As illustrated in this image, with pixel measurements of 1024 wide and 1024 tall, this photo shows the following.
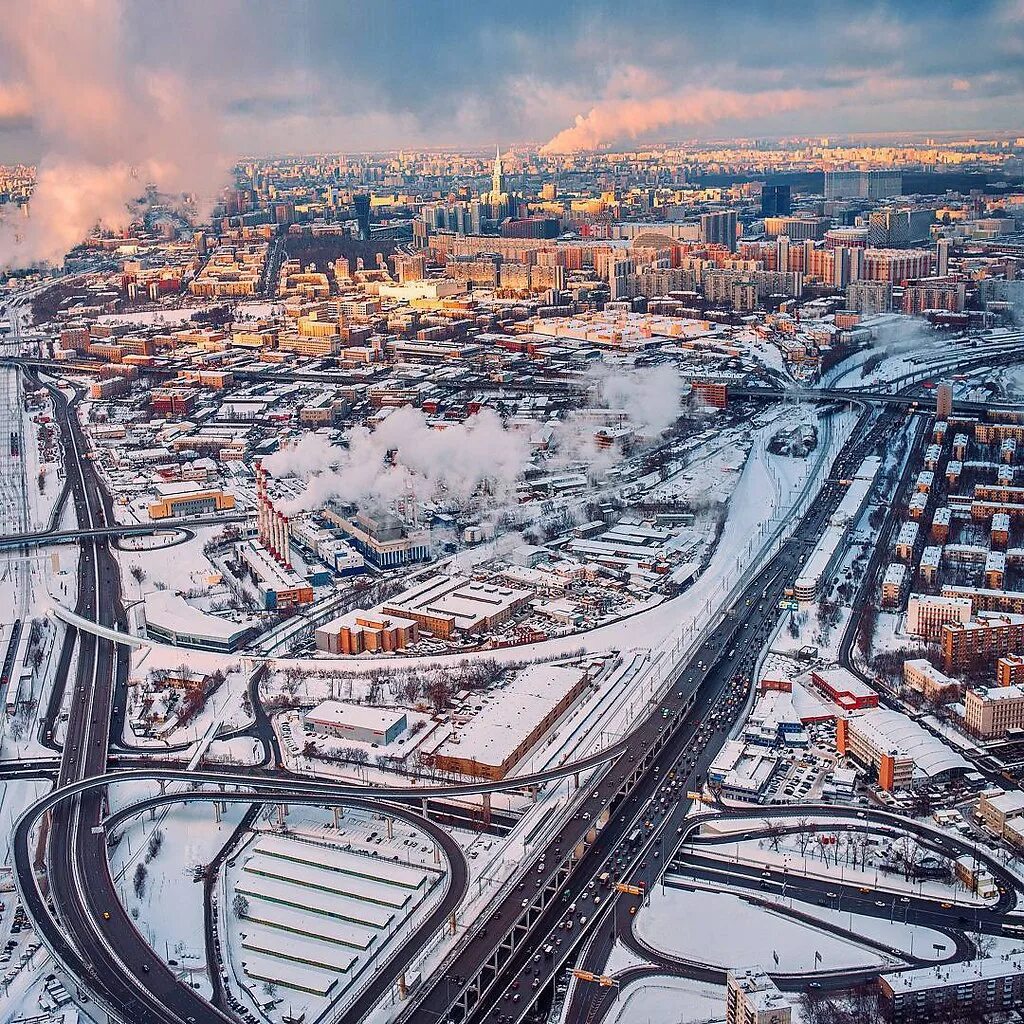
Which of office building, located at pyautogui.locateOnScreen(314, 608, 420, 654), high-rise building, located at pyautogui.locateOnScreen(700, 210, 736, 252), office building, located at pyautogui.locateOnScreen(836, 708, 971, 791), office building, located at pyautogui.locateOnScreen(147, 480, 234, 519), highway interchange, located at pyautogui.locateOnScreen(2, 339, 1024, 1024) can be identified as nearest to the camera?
highway interchange, located at pyautogui.locateOnScreen(2, 339, 1024, 1024)

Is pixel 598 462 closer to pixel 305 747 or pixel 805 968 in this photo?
pixel 305 747

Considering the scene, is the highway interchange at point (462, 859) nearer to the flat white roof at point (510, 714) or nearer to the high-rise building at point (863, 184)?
the flat white roof at point (510, 714)

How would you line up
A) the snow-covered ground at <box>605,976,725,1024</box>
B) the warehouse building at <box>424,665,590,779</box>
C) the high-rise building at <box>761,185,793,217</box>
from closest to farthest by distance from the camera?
the snow-covered ground at <box>605,976,725,1024</box>
the warehouse building at <box>424,665,590,779</box>
the high-rise building at <box>761,185,793,217</box>

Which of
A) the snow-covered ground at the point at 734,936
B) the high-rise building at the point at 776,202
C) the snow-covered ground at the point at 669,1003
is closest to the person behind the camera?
the snow-covered ground at the point at 669,1003

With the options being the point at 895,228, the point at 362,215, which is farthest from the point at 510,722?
the point at 362,215

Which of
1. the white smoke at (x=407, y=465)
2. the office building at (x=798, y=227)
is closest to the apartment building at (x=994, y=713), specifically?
the white smoke at (x=407, y=465)

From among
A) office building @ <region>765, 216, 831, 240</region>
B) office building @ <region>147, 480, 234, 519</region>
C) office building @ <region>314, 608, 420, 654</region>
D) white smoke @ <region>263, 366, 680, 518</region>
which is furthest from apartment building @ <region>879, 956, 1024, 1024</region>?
office building @ <region>765, 216, 831, 240</region>

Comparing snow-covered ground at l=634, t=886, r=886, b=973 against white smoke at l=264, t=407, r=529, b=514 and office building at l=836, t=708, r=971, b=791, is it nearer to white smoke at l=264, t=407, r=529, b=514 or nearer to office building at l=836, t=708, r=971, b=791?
office building at l=836, t=708, r=971, b=791
